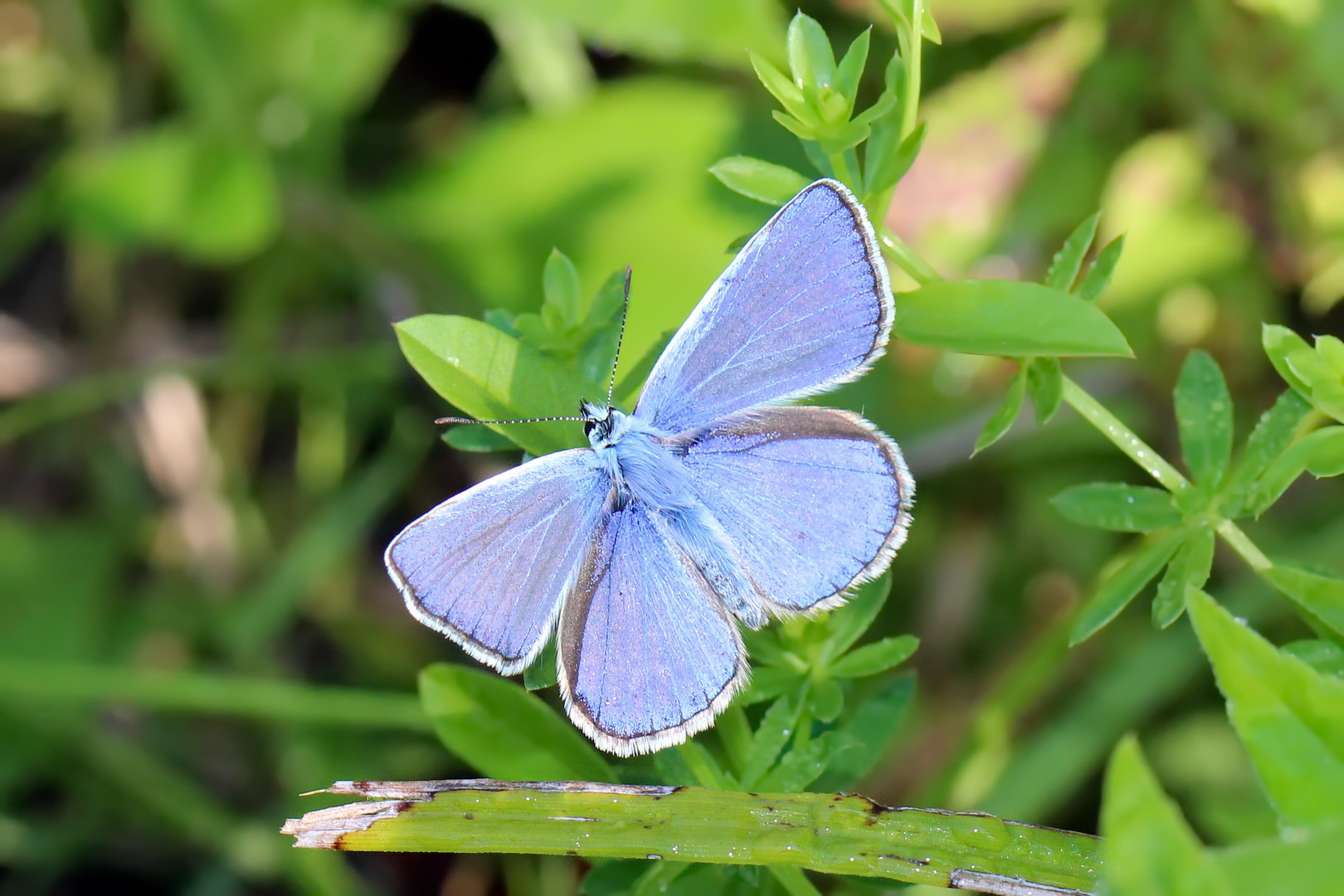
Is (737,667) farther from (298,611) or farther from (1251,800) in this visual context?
(298,611)

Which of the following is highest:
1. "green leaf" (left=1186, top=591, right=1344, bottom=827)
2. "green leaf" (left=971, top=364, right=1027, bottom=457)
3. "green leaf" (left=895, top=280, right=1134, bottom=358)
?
"green leaf" (left=895, top=280, right=1134, bottom=358)

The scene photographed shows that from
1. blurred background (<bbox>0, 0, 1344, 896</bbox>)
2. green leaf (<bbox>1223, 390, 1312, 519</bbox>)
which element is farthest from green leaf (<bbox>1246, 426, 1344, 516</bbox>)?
blurred background (<bbox>0, 0, 1344, 896</bbox>)

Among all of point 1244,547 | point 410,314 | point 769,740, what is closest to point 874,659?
point 769,740

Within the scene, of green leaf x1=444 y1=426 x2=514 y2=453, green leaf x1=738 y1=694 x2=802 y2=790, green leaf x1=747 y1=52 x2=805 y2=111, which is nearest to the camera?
green leaf x1=747 y1=52 x2=805 y2=111

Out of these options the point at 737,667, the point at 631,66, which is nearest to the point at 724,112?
the point at 631,66

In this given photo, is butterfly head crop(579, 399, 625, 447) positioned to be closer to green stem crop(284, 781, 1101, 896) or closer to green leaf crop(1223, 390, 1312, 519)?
green stem crop(284, 781, 1101, 896)

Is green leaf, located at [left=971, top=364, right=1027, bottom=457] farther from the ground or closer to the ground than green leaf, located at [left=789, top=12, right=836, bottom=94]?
→ closer to the ground
